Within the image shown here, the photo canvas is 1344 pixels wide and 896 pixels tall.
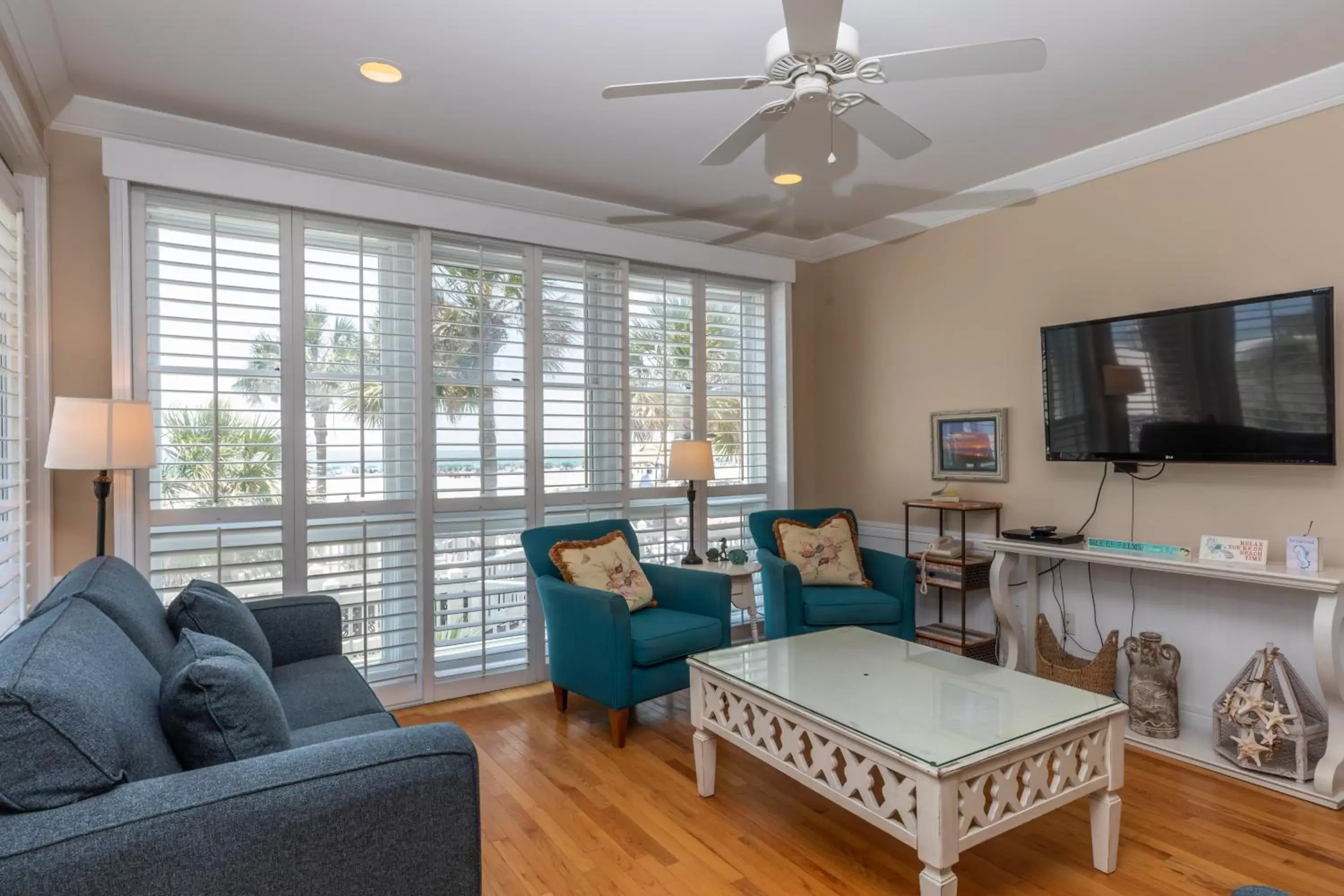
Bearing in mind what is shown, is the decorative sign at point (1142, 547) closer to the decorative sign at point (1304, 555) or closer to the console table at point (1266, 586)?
the console table at point (1266, 586)

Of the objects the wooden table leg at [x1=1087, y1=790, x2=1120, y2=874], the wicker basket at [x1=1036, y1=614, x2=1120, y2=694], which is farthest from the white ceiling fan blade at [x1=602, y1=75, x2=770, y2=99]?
the wicker basket at [x1=1036, y1=614, x2=1120, y2=694]

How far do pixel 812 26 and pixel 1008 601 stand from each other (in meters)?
2.92

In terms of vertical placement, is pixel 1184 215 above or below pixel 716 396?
above

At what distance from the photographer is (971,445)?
161 inches

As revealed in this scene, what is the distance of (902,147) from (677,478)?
7.23 ft

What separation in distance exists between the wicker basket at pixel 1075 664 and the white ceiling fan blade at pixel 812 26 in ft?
8.69

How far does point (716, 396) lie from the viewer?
4.67 m

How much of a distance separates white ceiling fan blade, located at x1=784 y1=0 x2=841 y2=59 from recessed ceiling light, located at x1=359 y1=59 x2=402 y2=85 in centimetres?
154

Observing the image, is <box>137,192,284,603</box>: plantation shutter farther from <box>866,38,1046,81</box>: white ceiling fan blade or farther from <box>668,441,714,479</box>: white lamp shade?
<box>866,38,1046,81</box>: white ceiling fan blade

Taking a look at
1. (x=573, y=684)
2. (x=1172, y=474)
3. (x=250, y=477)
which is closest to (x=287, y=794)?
(x=573, y=684)

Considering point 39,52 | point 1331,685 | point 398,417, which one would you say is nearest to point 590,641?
point 398,417

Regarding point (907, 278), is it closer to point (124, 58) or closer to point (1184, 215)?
point (1184, 215)

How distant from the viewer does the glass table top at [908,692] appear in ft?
6.63

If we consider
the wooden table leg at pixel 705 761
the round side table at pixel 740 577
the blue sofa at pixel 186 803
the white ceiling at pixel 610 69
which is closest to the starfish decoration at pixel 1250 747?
the wooden table leg at pixel 705 761
